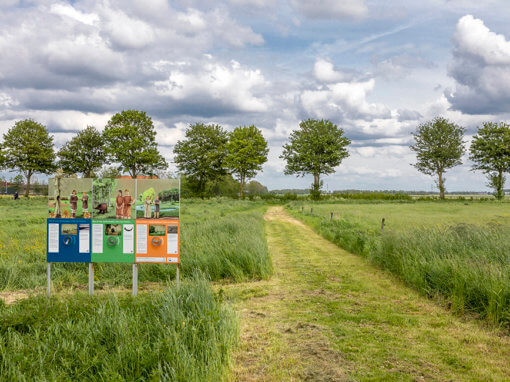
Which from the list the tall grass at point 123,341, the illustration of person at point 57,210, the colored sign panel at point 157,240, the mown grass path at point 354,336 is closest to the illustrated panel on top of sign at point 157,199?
the colored sign panel at point 157,240

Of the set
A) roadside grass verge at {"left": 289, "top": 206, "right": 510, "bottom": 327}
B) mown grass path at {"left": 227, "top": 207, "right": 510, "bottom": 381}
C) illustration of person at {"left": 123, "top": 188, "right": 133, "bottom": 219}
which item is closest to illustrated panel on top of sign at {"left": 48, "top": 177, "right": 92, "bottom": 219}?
illustration of person at {"left": 123, "top": 188, "right": 133, "bottom": 219}

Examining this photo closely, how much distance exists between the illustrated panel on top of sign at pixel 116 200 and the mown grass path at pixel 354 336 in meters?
2.98

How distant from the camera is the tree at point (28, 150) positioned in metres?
62.8

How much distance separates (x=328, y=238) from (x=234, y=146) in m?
53.5

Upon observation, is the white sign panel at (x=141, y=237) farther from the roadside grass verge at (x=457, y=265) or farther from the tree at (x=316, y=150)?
the tree at (x=316, y=150)

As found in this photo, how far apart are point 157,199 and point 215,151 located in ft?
213

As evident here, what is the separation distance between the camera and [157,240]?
24.4ft

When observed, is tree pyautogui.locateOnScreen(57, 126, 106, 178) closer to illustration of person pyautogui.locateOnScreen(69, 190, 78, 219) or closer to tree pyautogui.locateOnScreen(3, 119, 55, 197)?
tree pyautogui.locateOnScreen(3, 119, 55, 197)

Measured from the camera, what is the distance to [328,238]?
1777 cm

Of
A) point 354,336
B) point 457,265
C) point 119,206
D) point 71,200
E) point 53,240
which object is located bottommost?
point 354,336

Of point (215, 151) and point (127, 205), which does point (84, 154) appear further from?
point (127, 205)

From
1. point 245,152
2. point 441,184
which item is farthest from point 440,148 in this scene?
point 245,152

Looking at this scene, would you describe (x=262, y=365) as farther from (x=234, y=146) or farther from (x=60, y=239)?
(x=234, y=146)

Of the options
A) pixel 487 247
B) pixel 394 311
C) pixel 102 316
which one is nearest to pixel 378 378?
pixel 394 311
